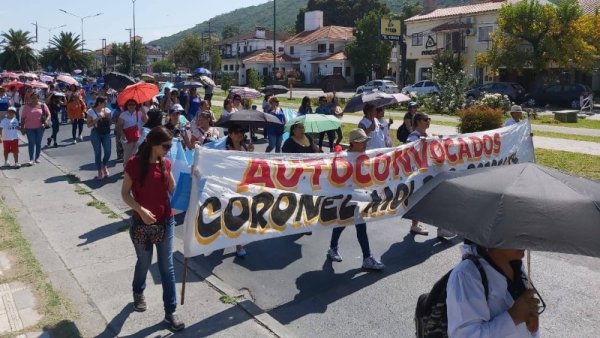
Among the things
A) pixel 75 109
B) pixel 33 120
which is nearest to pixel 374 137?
pixel 33 120

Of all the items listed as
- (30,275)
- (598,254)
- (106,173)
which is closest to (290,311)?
(30,275)

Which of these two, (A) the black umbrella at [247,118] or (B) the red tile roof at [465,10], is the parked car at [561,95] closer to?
(B) the red tile roof at [465,10]

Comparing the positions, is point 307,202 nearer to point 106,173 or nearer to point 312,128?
point 312,128

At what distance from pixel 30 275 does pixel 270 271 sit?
2.67m

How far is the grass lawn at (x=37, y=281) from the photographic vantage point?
500cm

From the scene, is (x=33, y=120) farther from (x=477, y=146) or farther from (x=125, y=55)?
(x=125, y=55)

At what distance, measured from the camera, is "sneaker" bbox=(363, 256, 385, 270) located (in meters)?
6.34

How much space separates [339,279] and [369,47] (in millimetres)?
56302

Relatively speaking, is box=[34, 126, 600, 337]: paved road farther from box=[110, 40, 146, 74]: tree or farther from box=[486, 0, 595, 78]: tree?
box=[110, 40, 146, 74]: tree

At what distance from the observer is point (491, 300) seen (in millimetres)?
2480

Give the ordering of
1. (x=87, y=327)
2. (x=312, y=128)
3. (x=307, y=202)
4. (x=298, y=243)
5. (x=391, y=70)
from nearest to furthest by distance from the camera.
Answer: (x=87, y=327) → (x=307, y=202) → (x=298, y=243) → (x=312, y=128) → (x=391, y=70)

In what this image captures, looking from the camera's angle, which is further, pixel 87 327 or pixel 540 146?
pixel 540 146

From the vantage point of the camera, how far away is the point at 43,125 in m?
13.3

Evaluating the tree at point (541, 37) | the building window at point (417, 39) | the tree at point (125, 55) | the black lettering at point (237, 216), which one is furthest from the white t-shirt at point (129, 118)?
the tree at point (125, 55)
